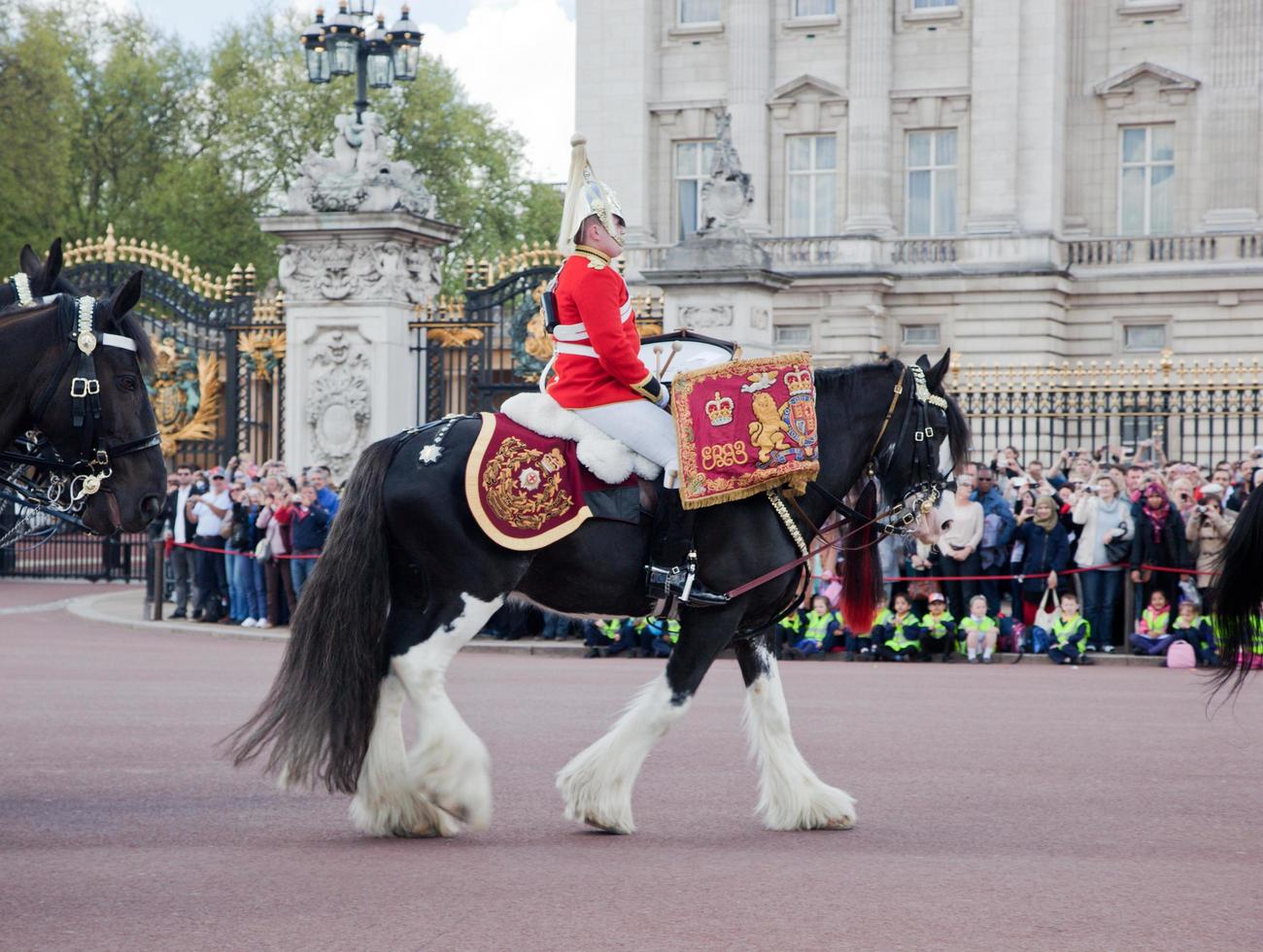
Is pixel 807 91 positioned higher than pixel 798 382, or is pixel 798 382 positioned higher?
pixel 807 91

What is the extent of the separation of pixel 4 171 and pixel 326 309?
23.6 metres

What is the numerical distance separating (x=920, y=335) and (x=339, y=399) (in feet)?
81.7

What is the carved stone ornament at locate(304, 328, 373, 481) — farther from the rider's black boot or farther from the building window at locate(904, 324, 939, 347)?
the building window at locate(904, 324, 939, 347)

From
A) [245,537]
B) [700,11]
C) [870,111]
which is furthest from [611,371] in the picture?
[700,11]

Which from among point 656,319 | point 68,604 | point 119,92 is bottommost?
point 68,604

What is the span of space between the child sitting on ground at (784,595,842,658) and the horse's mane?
8.27 metres

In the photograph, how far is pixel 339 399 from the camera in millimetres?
18203

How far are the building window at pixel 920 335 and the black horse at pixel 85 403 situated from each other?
35346 mm

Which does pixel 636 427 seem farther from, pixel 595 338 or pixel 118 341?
pixel 118 341

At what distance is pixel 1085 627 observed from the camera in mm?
15711

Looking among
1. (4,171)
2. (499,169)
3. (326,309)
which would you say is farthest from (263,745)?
(499,169)

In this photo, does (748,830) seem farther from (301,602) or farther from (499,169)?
(499,169)

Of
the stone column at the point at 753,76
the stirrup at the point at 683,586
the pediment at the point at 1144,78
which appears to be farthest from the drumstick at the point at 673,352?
the pediment at the point at 1144,78

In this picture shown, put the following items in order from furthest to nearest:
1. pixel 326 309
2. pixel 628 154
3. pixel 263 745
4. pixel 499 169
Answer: pixel 499 169
pixel 628 154
pixel 326 309
pixel 263 745
